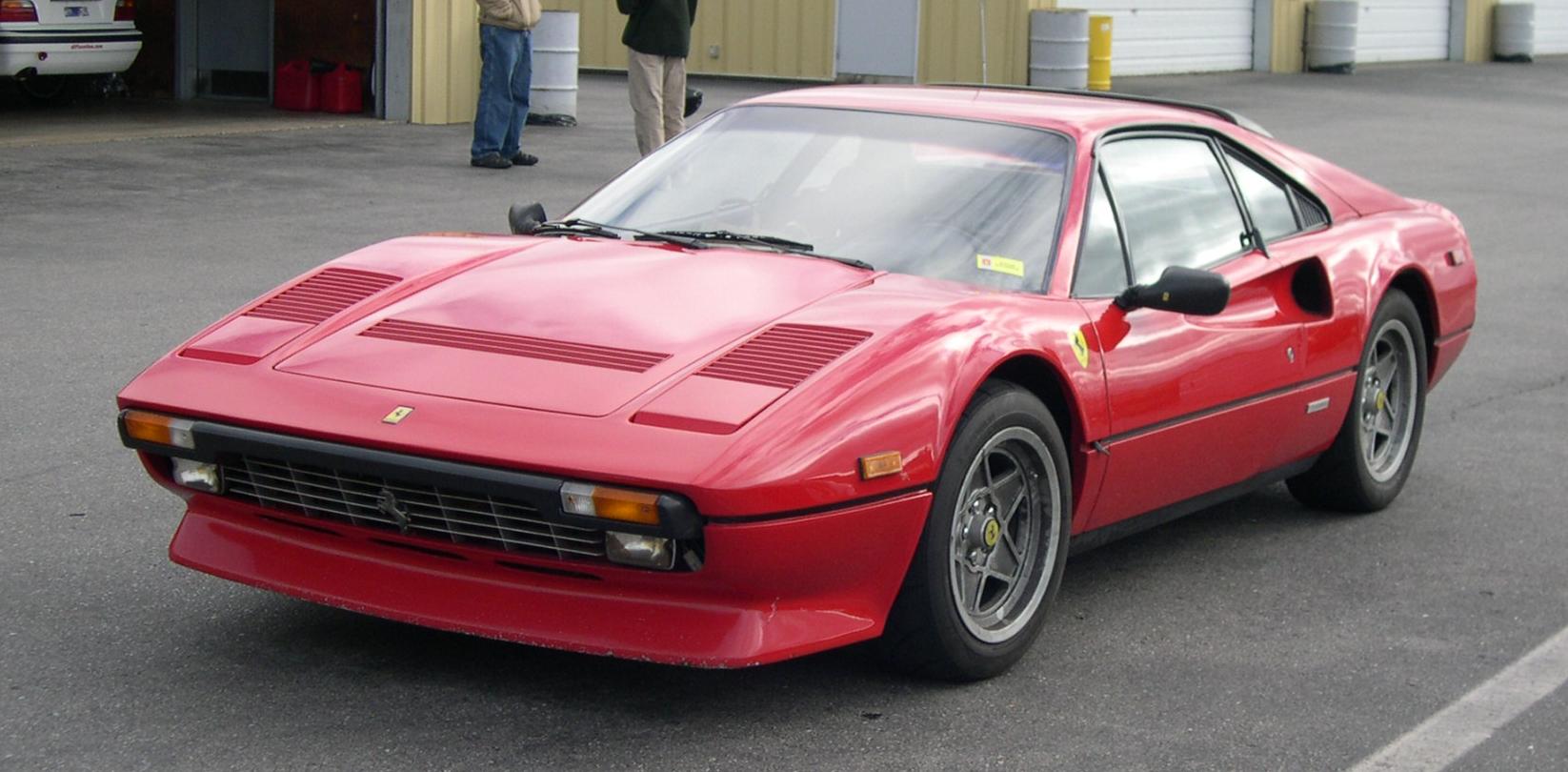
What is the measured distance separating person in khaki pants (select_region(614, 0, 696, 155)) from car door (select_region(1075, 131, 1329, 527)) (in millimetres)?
7865

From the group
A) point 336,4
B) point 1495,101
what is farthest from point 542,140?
point 1495,101

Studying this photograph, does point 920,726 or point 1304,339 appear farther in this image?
point 1304,339

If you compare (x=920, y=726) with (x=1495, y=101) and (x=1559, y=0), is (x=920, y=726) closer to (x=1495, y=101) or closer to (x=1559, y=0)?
(x=1495, y=101)

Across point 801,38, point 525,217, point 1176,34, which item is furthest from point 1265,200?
point 1176,34

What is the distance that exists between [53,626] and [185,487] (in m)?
0.48

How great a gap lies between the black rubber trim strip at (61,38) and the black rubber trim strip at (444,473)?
12.2m

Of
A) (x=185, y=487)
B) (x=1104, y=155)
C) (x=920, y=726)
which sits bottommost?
(x=920, y=726)

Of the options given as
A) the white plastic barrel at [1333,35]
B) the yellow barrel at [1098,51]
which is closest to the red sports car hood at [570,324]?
the yellow barrel at [1098,51]

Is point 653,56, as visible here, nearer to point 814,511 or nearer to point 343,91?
point 343,91

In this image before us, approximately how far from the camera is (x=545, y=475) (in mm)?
3684

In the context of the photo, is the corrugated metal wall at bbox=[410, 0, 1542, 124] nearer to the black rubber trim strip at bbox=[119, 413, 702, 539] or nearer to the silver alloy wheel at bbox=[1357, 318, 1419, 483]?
the silver alloy wheel at bbox=[1357, 318, 1419, 483]

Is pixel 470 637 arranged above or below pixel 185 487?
below

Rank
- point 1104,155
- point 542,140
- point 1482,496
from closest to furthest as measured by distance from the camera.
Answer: point 1104,155, point 1482,496, point 542,140

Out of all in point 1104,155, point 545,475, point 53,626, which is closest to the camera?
A: point 545,475
